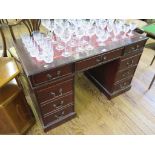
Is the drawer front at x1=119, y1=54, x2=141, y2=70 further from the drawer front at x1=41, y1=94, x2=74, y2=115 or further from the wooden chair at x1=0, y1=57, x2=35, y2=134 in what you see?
the wooden chair at x1=0, y1=57, x2=35, y2=134

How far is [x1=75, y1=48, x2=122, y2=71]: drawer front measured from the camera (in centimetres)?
122

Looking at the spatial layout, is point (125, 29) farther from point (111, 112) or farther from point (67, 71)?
point (111, 112)

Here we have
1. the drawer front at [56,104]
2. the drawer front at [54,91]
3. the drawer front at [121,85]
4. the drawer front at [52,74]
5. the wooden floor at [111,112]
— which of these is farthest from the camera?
the drawer front at [121,85]

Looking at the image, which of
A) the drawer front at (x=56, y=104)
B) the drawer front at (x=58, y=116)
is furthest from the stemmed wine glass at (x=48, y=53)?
the drawer front at (x=58, y=116)

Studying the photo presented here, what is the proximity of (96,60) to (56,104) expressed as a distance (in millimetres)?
502

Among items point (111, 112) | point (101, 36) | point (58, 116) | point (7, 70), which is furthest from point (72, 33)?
point (111, 112)

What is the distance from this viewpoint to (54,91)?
125 centimetres

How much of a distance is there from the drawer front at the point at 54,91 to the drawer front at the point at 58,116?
0.22 metres

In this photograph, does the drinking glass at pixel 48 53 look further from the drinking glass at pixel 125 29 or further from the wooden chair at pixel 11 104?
the drinking glass at pixel 125 29

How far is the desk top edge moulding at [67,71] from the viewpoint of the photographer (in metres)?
1.11

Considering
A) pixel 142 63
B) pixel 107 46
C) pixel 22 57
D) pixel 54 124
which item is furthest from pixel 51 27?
pixel 142 63

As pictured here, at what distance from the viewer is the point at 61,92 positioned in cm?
130

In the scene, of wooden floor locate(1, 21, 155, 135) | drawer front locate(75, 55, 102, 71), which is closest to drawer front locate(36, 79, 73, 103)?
drawer front locate(75, 55, 102, 71)

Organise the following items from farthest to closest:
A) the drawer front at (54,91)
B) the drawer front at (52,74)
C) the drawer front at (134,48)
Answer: the drawer front at (134,48) < the drawer front at (54,91) < the drawer front at (52,74)
